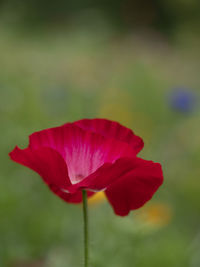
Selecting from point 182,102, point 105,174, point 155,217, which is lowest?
point 105,174

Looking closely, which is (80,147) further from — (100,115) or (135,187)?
(100,115)

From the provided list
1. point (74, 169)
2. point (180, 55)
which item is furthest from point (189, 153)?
point (180, 55)

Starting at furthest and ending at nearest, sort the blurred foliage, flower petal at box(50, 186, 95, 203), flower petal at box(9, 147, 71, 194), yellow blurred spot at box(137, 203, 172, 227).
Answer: the blurred foliage
yellow blurred spot at box(137, 203, 172, 227)
flower petal at box(50, 186, 95, 203)
flower petal at box(9, 147, 71, 194)

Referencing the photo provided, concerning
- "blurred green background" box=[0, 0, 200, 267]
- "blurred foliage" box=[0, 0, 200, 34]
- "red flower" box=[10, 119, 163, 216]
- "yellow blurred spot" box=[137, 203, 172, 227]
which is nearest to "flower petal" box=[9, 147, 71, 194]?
"red flower" box=[10, 119, 163, 216]

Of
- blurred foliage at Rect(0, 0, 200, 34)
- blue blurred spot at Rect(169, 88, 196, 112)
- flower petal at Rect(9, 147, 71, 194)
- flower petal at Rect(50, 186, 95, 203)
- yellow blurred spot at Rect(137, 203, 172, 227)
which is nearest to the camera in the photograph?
flower petal at Rect(9, 147, 71, 194)

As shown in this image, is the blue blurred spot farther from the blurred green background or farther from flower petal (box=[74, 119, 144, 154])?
flower petal (box=[74, 119, 144, 154])

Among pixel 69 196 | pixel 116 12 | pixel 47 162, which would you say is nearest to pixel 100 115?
pixel 69 196
